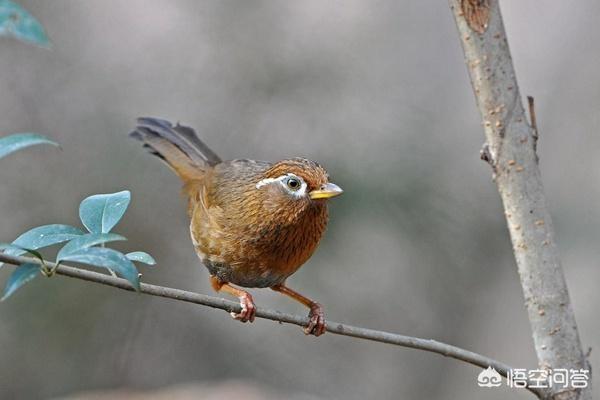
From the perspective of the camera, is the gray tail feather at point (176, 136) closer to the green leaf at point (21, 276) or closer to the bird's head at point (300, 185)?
the bird's head at point (300, 185)

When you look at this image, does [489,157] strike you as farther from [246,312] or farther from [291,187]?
[246,312]

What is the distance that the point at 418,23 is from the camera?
10.1 meters

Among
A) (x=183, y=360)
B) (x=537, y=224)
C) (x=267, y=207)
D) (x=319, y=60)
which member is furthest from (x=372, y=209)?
(x=537, y=224)

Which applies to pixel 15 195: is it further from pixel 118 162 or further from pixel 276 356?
pixel 276 356

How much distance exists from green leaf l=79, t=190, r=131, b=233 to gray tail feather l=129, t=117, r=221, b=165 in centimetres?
247

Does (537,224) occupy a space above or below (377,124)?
below

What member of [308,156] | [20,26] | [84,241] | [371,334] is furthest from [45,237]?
[308,156]

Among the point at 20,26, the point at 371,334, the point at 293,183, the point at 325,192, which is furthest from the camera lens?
the point at 293,183

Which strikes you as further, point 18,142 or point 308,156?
point 308,156

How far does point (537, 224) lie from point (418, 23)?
7.10 meters

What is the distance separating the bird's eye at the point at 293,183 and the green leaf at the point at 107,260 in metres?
1.92

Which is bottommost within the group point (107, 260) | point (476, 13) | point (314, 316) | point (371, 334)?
point (107, 260)

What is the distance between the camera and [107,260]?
85.8 inches

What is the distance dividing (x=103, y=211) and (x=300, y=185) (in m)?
1.58
